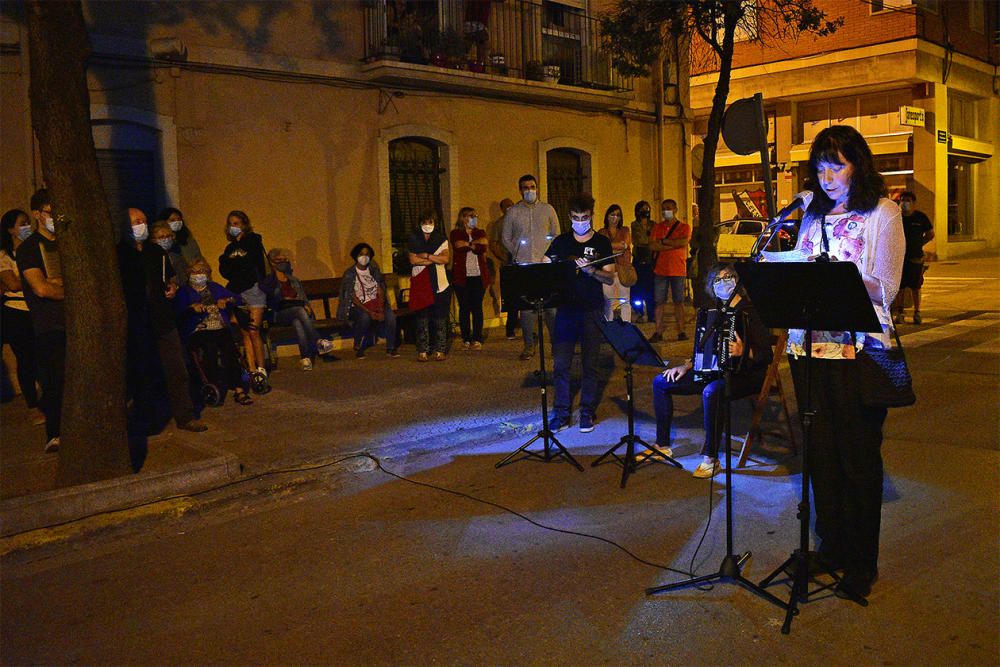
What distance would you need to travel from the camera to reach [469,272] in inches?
503

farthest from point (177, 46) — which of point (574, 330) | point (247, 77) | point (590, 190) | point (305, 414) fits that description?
point (590, 190)

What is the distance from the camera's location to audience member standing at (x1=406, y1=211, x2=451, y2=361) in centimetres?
1170

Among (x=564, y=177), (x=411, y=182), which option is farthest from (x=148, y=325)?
(x=564, y=177)

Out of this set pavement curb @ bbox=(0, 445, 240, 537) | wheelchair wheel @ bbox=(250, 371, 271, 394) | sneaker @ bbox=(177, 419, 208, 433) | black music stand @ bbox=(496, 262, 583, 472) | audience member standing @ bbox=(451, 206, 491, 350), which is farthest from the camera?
audience member standing @ bbox=(451, 206, 491, 350)

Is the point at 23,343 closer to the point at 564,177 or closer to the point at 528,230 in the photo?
the point at 528,230

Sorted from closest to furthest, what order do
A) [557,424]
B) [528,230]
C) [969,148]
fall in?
[557,424] → [528,230] → [969,148]

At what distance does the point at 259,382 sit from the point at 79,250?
3564 mm

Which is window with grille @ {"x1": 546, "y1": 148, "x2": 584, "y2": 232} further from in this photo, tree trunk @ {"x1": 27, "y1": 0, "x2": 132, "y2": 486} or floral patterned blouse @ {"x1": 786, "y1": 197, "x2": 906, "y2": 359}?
floral patterned blouse @ {"x1": 786, "y1": 197, "x2": 906, "y2": 359}

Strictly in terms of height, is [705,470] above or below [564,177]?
below

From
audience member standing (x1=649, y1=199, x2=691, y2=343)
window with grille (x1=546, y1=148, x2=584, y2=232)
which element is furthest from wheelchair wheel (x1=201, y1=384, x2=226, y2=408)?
window with grille (x1=546, y1=148, x2=584, y2=232)

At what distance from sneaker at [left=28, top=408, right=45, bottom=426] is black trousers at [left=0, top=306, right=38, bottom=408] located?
0.44 feet

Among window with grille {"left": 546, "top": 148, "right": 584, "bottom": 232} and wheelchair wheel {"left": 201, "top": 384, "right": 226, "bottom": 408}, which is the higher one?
window with grille {"left": 546, "top": 148, "right": 584, "bottom": 232}

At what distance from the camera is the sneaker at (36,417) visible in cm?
873

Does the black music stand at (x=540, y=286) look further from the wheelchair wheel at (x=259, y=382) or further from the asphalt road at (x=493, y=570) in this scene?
the wheelchair wheel at (x=259, y=382)
